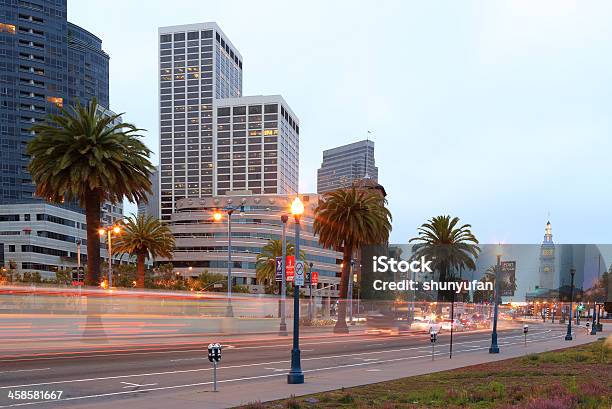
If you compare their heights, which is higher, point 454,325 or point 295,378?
point 295,378

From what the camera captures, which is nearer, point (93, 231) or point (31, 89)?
point (93, 231)

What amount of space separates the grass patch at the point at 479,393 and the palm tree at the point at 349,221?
115 feet

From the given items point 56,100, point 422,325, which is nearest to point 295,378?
point 422,325

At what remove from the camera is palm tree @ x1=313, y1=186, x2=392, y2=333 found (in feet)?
184

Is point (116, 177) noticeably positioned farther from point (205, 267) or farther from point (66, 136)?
point (205, 267)

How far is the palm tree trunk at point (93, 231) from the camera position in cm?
3919

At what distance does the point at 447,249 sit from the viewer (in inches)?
2196

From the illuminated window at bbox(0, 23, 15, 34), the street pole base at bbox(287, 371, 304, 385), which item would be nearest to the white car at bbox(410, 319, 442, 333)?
the street pole base at bbox(287, 371, 304, 385)

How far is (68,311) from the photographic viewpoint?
38.4 metres

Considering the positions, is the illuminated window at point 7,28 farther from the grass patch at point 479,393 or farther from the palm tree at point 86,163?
the grass patch at point 479,393

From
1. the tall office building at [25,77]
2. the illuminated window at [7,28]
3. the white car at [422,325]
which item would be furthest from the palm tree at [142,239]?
the illuminated window at [7,28]

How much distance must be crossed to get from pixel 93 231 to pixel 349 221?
25.3 meters

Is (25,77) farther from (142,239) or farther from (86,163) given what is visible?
(86,163)

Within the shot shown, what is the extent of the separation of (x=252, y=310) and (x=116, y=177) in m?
46.6
